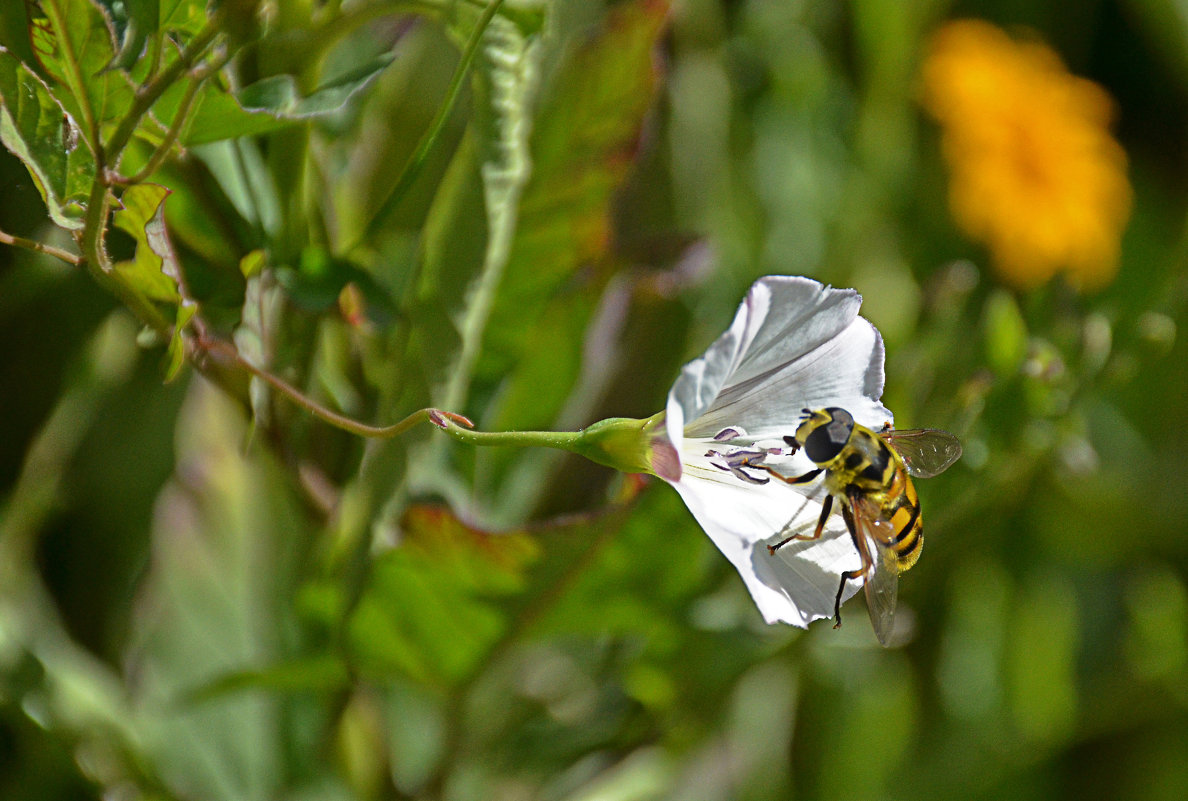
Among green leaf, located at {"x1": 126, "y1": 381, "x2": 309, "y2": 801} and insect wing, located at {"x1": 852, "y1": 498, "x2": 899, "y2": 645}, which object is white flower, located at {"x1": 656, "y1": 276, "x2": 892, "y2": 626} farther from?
green leaf, located at {"x1": 126, "y1": 381, "x2": 309, "y2": 801}

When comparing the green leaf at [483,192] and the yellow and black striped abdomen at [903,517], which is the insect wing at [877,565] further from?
the green leaf at [483,192]

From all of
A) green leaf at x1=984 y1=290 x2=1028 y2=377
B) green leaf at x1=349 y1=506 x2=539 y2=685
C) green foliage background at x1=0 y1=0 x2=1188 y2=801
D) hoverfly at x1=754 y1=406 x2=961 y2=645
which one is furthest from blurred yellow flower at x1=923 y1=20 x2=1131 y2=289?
green leaf at x1=349 y1=506 x2=539 y2=685

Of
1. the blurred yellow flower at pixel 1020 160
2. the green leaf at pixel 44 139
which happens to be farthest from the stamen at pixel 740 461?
the blurred yellow flower at pixel 1020 160

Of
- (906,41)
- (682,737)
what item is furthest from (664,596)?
(906,41)

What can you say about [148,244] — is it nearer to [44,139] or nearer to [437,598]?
[44,139]

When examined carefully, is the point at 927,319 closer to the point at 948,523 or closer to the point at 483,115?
the point at 948,523

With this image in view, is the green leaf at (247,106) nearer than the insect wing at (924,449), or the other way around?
the green leaf at (247,106)

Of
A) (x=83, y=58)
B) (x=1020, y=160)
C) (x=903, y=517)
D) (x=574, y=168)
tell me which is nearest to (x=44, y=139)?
(x=83, y=58)
